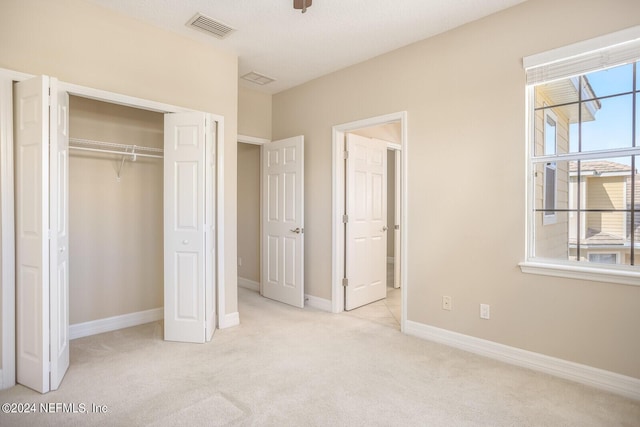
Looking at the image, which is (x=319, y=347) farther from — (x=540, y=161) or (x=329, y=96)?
(x=329, y=96)

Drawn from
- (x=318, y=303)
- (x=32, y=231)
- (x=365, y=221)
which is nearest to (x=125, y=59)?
(x=32, y=231)

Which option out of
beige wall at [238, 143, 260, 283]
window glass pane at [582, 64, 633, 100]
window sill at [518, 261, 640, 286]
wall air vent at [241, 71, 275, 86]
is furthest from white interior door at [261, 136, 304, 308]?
window glass pane at [582, 64, 633, 100]

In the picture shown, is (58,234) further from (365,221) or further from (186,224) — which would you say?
(365,221)

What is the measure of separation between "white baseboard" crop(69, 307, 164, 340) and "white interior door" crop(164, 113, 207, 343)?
0.73 meters

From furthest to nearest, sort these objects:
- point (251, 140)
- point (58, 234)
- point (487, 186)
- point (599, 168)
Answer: point (251, 140)
point (487, 186)
point (599, 168)
point (58, 234)

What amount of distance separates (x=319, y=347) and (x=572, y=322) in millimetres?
1914

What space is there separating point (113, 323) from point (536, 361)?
12.3 ft

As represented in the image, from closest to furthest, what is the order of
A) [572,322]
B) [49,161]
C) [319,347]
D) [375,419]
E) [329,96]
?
[375,419]
[49,161]
[572,322]
[319,347]
[329,96]

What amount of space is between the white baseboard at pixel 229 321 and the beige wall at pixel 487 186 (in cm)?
176

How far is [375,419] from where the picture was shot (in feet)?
6.55

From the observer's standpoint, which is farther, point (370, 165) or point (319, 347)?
point (370, 165)

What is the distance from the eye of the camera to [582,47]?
240cm

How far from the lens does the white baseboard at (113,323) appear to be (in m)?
3.21

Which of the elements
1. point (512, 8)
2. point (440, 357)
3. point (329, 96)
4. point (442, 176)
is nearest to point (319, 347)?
point (440, 357)
